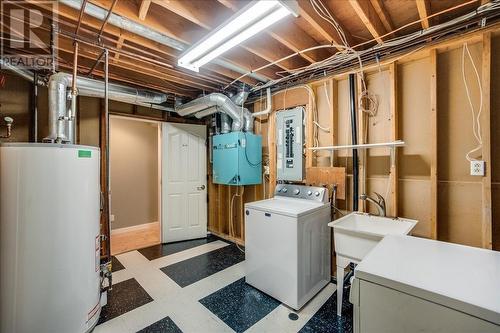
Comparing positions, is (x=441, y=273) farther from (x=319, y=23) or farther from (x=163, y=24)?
(x=163, y=24)

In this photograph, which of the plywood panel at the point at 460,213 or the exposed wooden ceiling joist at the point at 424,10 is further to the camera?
the plywood panel at the point at 460,213

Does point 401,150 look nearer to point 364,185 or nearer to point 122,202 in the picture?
point 364,185

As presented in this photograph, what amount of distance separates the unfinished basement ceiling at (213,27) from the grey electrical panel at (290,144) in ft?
1.96

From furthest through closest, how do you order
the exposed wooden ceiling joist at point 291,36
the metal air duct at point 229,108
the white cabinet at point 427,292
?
1. the metal air duct at point 229,108
2. the exposed wooden ceiling joist at point 291,36
3. the white cabinet at point 427,292

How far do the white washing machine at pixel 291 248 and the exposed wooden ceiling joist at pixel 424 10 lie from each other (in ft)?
5.86

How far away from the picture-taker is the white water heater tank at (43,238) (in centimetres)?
155

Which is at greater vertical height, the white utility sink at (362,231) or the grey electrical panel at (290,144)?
the grey electrical panel at (290,144)

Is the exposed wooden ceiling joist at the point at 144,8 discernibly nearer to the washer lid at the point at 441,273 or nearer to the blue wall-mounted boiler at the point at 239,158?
the blue wall-mounted boiler at the point at 239,158

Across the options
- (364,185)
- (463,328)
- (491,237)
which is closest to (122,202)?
(364,185)

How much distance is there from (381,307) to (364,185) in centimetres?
158

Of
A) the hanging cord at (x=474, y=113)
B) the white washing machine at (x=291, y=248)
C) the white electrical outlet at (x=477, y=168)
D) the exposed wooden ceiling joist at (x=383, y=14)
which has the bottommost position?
the white washing machine at (x=291, y=248)

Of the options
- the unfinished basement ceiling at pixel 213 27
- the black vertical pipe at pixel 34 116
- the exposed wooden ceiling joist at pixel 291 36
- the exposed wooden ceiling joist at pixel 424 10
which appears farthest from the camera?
the black vertical pipe at pixel 34 116

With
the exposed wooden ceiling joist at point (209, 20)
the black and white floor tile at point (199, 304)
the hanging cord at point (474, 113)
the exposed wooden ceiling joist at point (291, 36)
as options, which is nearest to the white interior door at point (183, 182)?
the black and white floor tile at point (199, 304)

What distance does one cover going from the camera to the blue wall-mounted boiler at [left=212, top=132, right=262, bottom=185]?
10.8 ft
